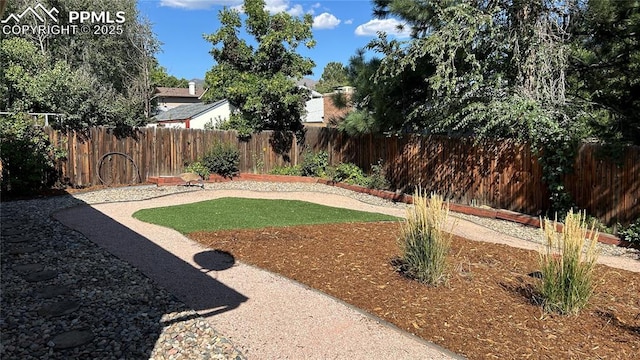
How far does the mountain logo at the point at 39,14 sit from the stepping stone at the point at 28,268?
51.1ft

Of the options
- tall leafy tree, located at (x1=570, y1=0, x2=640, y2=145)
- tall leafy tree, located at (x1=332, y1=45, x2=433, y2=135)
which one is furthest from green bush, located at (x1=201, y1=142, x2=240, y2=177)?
tall leafy tree, located at (x1=570, y1=0, x2=640, y2=145)

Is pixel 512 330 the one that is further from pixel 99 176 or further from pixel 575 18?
pixel 99 176

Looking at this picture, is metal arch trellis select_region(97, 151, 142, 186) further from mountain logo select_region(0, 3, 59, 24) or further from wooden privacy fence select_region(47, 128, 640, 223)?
mountain logo select_region(0, 3, 59, 24)

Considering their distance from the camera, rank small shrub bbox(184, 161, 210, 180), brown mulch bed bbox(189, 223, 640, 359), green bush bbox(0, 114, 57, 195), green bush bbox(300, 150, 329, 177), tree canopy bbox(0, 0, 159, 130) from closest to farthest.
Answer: brown mulch bed bbox(189, 223, 640, 359), green bush bbox(0, 114, 57, 195), tree canopy bbox(0, 0, 159, 130), small shrub bbox(184, 161, 210, 180), green bush bbox(300, 150, 329, 177)

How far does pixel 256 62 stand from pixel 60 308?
1162 centimetres

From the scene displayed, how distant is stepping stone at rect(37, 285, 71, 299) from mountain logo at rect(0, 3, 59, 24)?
1645cm

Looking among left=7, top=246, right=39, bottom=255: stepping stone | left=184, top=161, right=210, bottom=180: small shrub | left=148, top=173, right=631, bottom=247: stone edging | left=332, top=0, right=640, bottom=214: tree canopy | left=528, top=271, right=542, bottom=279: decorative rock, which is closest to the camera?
left=528, top=271, right=542, bottom=279: decorative rock

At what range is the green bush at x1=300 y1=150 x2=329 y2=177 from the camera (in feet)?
47.5

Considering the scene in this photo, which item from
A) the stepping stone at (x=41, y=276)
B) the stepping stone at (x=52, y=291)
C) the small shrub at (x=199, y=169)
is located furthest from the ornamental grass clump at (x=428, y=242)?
the small shrub at (x=199, y=169)

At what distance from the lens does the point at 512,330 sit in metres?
3.57

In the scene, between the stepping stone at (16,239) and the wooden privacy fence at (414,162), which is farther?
the wooden privacy fence at (414,162)

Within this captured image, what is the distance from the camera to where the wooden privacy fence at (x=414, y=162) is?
757 cm

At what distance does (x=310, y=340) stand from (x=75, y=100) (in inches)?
447

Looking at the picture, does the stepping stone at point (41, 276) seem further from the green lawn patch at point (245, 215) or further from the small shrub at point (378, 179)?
the small shrub at point (378, 179)
